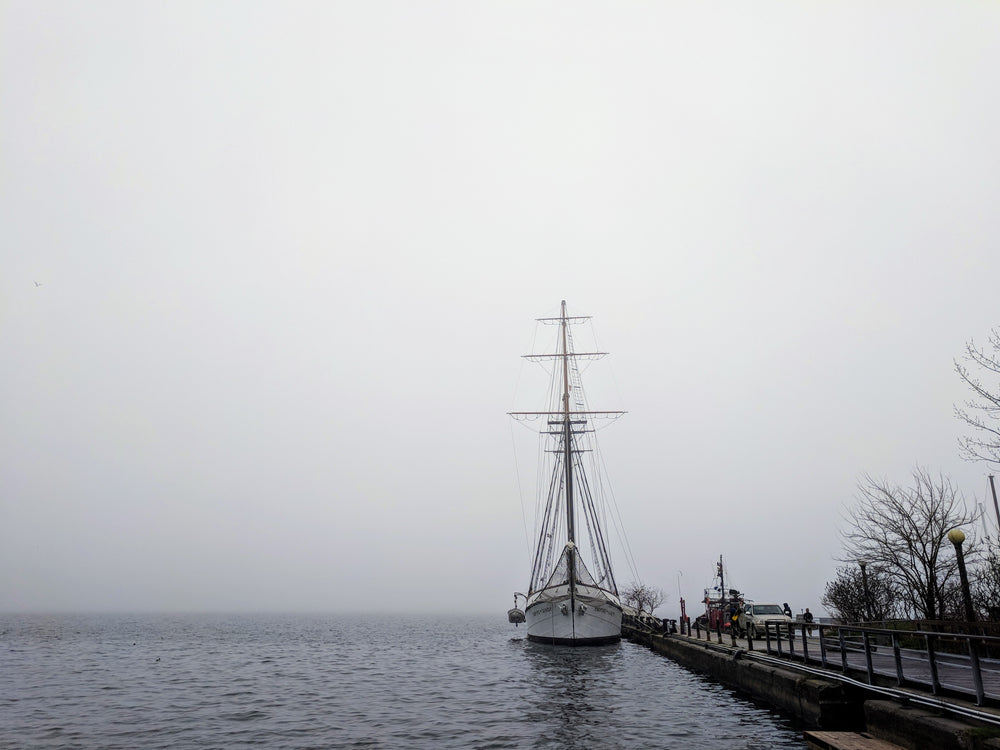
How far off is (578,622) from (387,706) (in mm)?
22251

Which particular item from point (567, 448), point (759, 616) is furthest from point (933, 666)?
point (567, 448)

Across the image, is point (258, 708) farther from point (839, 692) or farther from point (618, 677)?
point (839, 692)

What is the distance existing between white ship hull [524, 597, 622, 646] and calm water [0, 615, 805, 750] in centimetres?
241

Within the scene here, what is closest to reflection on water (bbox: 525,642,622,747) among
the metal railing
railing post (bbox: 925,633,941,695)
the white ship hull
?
the white ship hull

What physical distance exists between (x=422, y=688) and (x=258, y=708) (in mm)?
7598

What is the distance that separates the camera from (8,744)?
1802 cm

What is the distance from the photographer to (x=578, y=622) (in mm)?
44281

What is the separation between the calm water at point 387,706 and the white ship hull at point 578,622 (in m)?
2.41

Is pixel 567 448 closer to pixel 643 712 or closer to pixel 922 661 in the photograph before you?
pixel 643 712

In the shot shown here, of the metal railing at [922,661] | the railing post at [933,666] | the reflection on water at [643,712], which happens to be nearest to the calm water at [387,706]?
the reflection on water at [643,712]

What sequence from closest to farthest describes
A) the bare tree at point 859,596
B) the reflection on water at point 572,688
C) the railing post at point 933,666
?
the railing post at point 933,666 < the reflection on water at point 572,688 < the bare tree at point 859,596

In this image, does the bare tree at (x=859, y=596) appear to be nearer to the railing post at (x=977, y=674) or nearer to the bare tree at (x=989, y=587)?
the bare tree at (x=989, y=587)

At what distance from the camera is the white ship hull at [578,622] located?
145ft

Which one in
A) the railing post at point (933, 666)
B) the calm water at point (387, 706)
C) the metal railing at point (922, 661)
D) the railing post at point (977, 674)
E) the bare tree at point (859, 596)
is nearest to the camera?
the railing post at point (977, 674)
